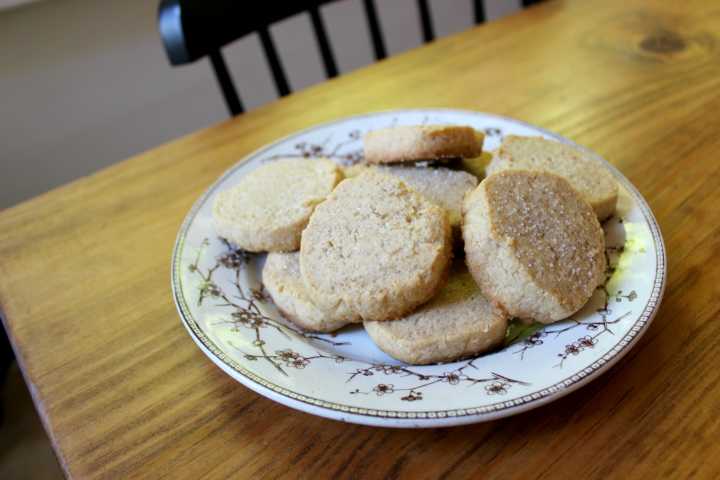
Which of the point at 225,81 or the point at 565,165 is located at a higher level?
the point at 225,81

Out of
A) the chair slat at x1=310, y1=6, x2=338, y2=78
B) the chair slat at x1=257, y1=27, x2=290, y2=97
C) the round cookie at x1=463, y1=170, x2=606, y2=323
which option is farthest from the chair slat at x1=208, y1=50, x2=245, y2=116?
the round cookie at x1=463, y1=170, x2=606, y2=323

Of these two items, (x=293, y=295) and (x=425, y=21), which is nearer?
(x=293, y=295)

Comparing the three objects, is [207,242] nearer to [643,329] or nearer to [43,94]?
[643,329]

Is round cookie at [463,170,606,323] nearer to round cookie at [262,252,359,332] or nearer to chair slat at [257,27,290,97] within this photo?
round cookie at [262,252,359,332]

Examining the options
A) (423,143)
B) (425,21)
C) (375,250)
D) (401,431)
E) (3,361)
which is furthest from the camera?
(3,361)

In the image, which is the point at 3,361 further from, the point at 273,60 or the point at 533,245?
the point at 533,245

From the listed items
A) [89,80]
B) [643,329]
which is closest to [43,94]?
[89,80]

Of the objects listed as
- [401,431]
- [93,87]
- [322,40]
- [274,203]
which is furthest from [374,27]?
[401,431]
